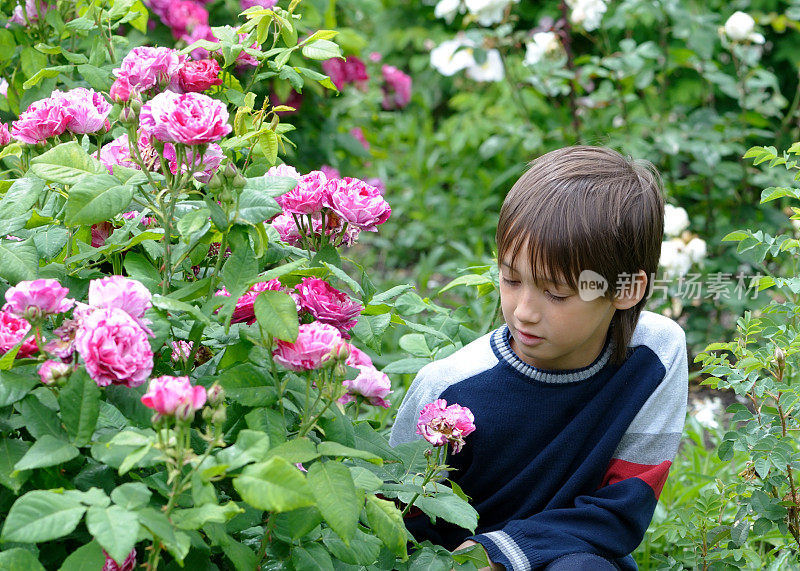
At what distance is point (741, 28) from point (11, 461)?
274 centimetres

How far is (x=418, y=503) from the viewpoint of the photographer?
134 cm

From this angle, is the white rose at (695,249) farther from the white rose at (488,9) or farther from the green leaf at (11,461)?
the green leaf at (11,461)

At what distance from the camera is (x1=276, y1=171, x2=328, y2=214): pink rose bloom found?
1313 millimetres

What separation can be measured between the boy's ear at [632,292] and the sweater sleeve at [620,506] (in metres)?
0.15

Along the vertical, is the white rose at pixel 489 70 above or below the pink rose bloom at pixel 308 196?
below

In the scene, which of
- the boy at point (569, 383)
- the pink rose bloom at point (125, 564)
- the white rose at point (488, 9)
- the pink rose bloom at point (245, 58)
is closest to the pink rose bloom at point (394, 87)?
the white rose at point (488, 9)

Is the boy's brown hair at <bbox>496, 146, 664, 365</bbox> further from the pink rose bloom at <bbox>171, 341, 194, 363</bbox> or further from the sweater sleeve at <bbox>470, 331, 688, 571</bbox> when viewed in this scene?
the pink rose bloom at <bbox>171, 341, 194, 363</bbox>

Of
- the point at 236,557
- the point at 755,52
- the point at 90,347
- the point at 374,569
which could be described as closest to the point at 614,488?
the point at 374,569

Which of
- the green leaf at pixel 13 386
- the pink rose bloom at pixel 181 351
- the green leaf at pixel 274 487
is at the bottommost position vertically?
the pink rose bloom at pixel 181 351

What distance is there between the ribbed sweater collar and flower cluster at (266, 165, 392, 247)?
0.46 metres

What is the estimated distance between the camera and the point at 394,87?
383cm

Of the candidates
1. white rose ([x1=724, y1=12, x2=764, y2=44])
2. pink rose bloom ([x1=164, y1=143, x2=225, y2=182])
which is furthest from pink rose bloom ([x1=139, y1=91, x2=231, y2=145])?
white rose ([x1=724, y1=12, x2=764, y2=44])

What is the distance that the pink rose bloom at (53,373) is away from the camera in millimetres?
1058

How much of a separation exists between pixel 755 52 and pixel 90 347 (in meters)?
2.83
